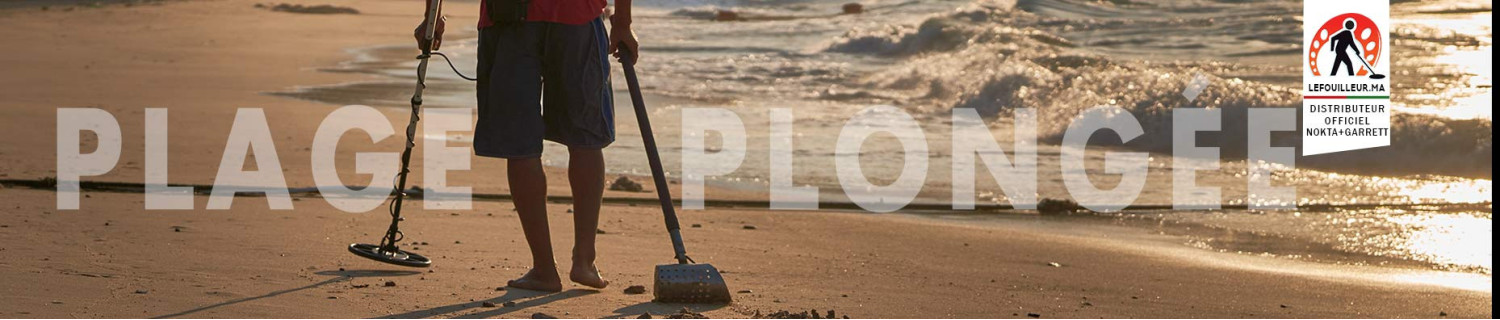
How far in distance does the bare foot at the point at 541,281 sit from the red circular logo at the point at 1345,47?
9.75 metres

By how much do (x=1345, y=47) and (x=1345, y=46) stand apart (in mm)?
35

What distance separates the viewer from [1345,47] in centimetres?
1340

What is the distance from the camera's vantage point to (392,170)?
23.2 ft

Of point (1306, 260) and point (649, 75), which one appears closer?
point (1306, 260)

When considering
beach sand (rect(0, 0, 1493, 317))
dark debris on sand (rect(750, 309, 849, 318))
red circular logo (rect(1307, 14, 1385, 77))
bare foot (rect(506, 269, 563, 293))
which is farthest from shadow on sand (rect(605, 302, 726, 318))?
red circular logo (rect(1307, 14, 1385, 77))

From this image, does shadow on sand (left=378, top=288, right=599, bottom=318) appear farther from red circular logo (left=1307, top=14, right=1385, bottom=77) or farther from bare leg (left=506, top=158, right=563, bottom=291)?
red circular logo (left=1307, top=14, right=1385, bottom=77)

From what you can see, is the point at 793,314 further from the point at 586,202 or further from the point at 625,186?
the point at 625,186

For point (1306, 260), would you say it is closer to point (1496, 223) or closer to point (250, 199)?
point (1496, 223)

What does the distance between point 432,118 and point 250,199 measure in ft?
12.7

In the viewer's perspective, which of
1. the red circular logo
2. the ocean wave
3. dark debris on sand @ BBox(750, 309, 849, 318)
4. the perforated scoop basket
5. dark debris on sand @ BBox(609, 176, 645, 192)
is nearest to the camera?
dark debris on sand @ BBox(750, 309, 849, 318)

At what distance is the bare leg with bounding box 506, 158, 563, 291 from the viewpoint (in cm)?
397

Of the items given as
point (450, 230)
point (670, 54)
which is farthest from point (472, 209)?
point (670, 54)

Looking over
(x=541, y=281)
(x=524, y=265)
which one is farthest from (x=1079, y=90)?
(x=541, y=281)

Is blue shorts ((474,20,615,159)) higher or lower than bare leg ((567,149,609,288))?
higher
